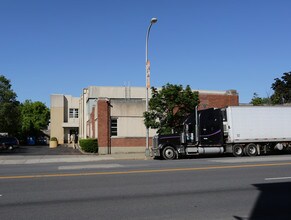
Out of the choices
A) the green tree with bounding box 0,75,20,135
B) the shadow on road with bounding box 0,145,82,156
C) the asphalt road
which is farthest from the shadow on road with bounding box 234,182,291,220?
the green tree with bounding box 0,75,20,135

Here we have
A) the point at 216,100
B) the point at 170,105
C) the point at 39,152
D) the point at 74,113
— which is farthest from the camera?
the point at 74,113

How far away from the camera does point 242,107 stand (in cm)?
2534

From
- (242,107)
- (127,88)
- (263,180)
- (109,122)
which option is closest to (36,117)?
(127,88)

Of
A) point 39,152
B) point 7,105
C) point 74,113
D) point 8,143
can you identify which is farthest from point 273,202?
point 74,113

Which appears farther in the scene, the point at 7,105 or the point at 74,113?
the point at 74,113

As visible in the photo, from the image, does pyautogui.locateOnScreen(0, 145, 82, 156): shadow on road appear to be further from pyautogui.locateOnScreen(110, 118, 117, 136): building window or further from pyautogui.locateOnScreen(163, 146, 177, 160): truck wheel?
pyautogui.locateOnScreen(163, 146, 177, 160): truck wheel

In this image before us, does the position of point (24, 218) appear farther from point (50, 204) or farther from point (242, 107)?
point (242, 107)

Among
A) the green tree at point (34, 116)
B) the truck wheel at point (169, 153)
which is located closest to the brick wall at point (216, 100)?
the truck wheel at point (169, 153)

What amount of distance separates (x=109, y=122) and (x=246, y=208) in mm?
24855

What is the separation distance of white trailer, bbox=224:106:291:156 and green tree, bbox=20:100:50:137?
74.7 metres

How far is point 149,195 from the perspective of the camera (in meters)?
9.73

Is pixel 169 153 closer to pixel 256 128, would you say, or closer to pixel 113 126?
pixel 256 128

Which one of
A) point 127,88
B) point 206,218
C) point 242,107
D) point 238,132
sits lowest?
point 206,218

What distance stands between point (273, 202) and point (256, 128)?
17.4m
